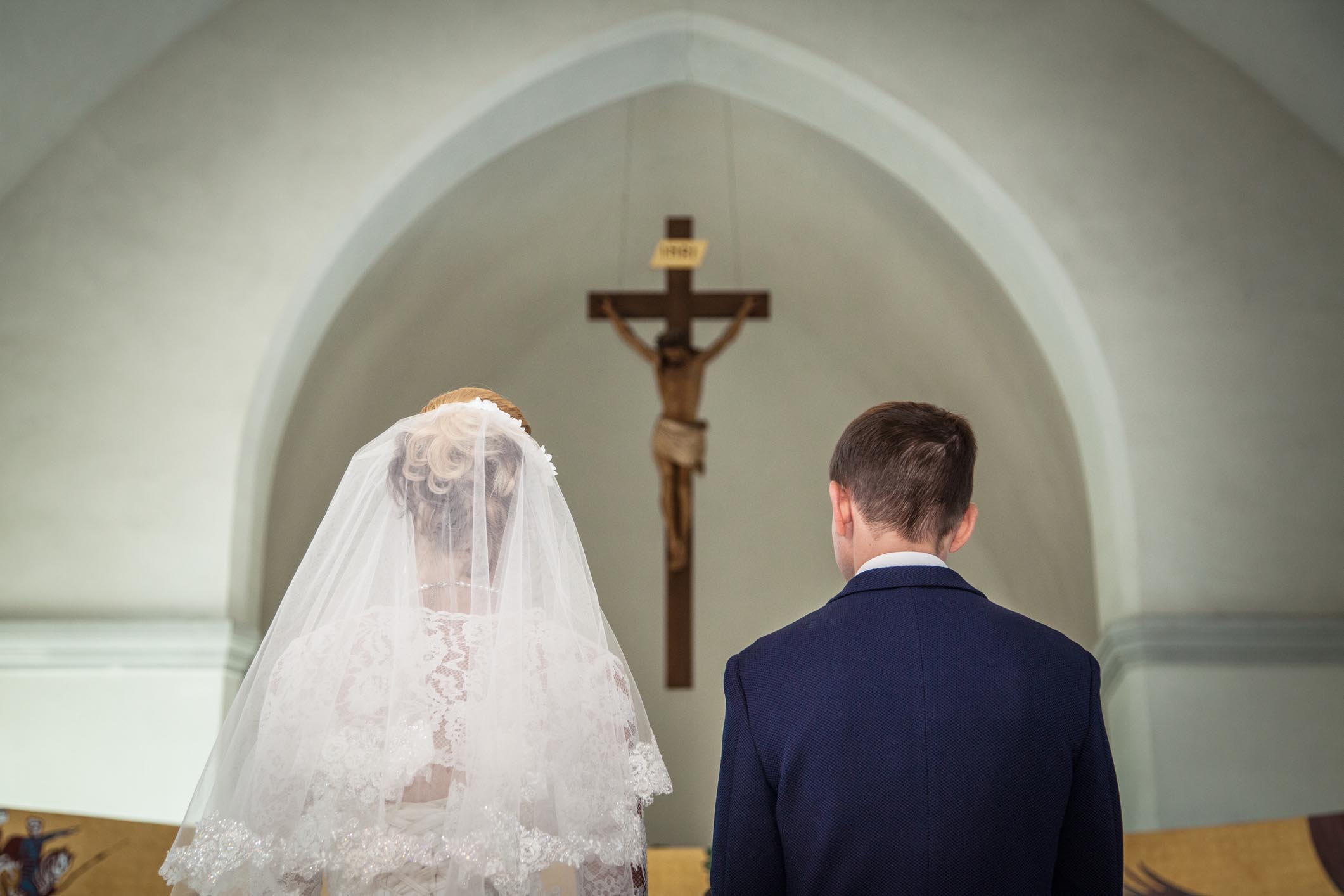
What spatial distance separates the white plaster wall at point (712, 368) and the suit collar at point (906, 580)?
589cm

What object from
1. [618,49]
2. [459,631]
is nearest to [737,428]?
[618,49]

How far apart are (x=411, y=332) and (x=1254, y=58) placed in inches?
206

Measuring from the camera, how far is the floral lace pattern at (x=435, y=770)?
7.75 ft

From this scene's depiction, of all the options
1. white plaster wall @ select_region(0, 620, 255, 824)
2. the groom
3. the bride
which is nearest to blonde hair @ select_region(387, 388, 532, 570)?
the bride

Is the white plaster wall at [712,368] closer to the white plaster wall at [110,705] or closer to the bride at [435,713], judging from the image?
the white plaster wall at [110,705]

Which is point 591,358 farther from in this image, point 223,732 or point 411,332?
point 223,732

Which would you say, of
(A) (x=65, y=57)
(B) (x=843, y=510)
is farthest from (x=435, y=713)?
(A) (x=65, y=57)

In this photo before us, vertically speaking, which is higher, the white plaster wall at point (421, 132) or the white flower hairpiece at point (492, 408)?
the white plaster wall at point (421, 132)

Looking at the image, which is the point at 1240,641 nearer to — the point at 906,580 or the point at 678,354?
the point at 678,354

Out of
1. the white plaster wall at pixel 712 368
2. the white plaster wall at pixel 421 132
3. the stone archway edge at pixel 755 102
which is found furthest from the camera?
the white plaster wall at pixel 712 368

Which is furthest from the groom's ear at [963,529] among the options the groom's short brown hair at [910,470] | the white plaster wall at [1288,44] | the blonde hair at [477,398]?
the white plaster wall at [1288,44]

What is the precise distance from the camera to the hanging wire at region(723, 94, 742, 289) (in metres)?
8.19

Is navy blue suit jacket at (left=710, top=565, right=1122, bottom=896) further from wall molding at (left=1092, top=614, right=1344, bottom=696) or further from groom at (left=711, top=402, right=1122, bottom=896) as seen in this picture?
wall molding at (left=1092, top=614, right=1344, bottom=696)

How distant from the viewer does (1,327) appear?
618 cm
